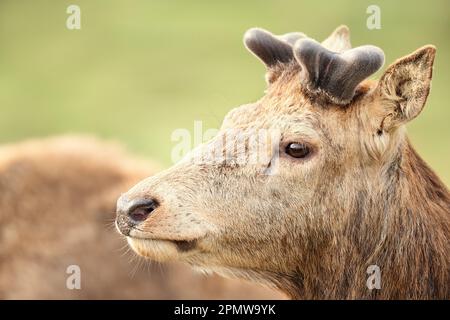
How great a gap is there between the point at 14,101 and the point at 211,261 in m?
19.1

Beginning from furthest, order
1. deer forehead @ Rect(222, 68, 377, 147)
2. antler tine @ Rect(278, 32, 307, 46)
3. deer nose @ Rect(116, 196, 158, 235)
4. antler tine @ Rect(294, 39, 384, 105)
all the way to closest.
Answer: antler tine @ Rect(278, 32, 307, 46), deer forehead @ Rect(222, 68, 377, 147), antler tine @ Rect(294, 39, 384, 105), deer nose @ Rect(116, 196, 158, 235)

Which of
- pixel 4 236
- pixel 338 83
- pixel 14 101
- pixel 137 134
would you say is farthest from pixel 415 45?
pixel 338 83

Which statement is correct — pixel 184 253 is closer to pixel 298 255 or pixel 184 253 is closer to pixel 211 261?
pixel 211 261

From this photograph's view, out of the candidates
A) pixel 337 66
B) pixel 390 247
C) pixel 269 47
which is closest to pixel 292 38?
pixel 269 47

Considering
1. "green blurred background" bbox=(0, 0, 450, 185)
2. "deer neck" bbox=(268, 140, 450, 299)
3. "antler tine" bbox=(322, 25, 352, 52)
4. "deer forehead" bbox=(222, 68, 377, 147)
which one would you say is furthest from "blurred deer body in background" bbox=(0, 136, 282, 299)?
"green blurred background" bbox=(0, 0, 450, 185)

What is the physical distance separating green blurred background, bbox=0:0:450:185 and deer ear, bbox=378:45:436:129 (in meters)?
13.8

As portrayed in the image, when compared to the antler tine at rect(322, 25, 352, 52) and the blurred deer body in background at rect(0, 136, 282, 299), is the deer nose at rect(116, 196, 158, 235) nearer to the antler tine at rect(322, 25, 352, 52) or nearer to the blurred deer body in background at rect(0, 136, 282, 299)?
the antler tine at rect(322, 25, 352, 52)

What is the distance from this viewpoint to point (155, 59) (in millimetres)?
25859

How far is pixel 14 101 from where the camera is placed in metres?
23.9

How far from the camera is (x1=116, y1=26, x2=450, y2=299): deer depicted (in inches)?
225

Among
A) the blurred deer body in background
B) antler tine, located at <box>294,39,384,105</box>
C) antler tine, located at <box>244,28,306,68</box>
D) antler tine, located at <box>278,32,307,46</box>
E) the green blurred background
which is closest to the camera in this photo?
antler tine, located at <box>294,39,384,105</box>

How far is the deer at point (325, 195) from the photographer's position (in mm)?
5703

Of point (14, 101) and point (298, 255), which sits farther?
point (14, 101)

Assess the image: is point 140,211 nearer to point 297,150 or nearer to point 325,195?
point 297,150
